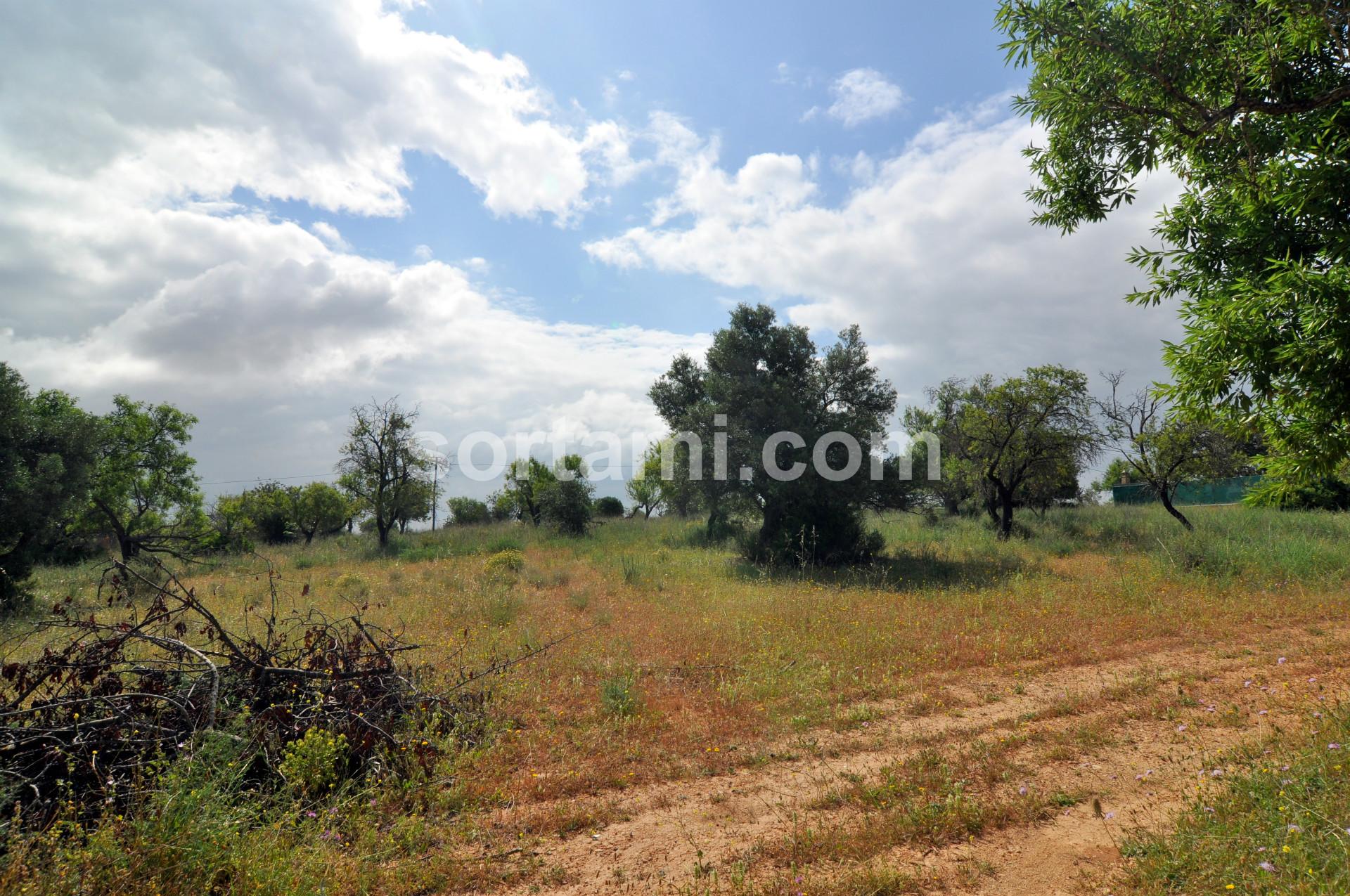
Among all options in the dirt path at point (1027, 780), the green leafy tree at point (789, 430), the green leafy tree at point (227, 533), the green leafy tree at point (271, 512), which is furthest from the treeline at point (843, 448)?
the green leafy tree at point (271, 512)

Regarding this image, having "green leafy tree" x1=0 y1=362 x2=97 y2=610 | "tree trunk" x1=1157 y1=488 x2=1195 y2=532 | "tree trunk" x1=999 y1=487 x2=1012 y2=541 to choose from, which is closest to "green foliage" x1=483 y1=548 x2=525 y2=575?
"green leafy tree" x1=0 y1=362 x2=97 y2=610

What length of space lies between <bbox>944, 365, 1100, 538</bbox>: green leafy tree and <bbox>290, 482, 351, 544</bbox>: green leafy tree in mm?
36293

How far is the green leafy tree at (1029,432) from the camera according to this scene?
20.0 m

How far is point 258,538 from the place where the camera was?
35.5 meters

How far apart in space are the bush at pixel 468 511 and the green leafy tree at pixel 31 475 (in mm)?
30638

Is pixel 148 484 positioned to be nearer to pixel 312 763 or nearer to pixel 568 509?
pixel 568 509

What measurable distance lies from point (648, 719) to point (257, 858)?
3496 mm

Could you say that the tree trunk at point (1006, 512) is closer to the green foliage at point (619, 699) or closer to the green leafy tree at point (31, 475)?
the green foliage at point (619, 699)

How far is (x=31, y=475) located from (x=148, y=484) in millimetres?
12204

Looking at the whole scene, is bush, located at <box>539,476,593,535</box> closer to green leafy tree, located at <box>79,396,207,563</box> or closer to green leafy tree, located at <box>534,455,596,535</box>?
green leafy tree, located at <box>534,455,596,535</box>

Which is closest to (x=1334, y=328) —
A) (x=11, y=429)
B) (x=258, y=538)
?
(x=11, y=429)

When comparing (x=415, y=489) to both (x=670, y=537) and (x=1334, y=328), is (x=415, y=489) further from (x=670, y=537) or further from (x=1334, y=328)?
(x=1334, y=328)

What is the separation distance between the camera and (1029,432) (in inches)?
795

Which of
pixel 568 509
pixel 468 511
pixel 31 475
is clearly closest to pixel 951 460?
pixel 568 509
